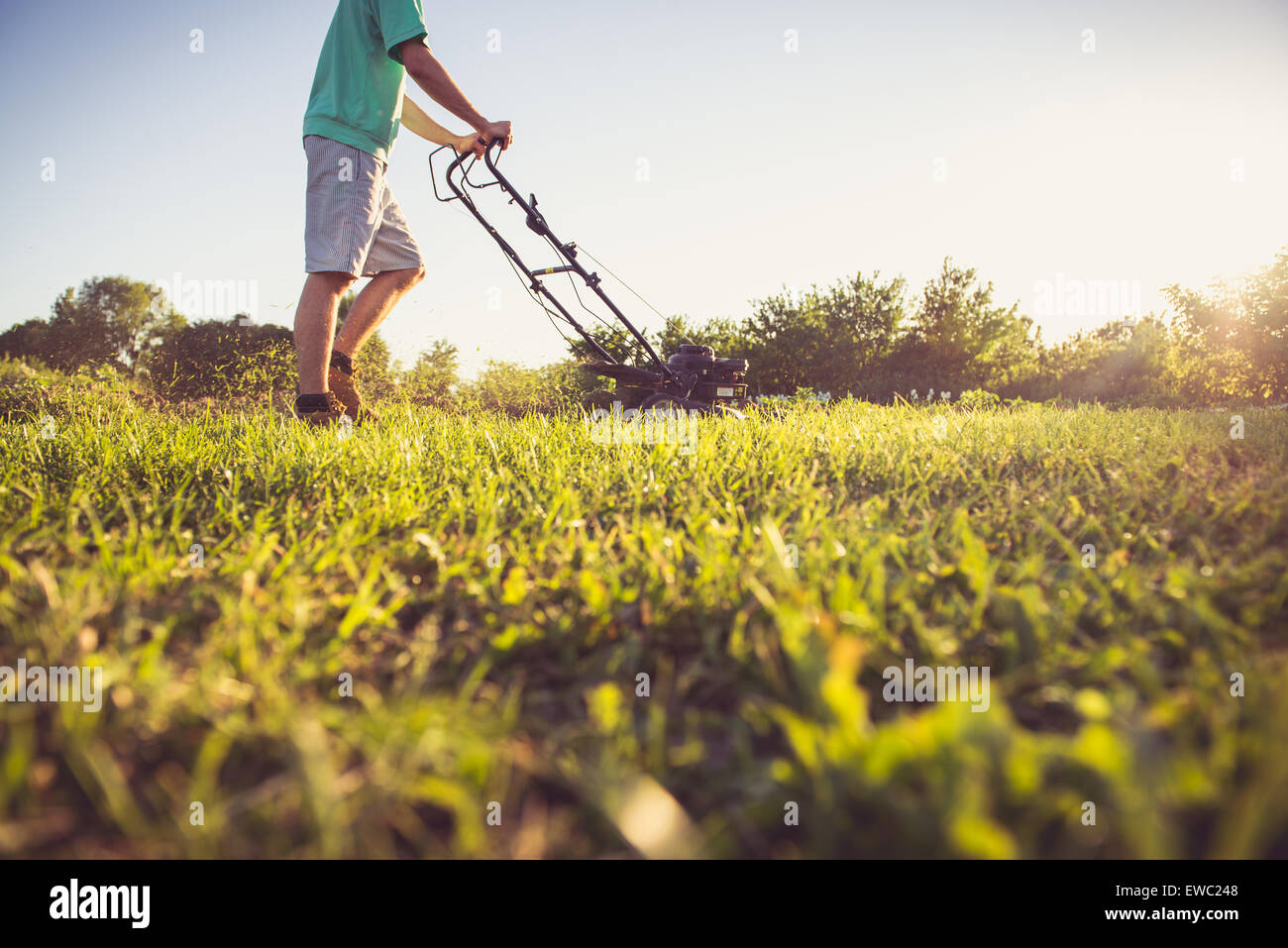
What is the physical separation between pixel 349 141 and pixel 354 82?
13.0 inches

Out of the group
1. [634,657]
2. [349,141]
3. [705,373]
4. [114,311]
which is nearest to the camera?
[634,657]

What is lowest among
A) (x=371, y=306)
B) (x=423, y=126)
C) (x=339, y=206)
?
(x=371, y=306)

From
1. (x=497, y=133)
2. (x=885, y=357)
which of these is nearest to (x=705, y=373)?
(x=497, y=133)

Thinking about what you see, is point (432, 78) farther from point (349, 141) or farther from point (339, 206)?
point (339, 206)

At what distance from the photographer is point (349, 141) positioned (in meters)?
3.43

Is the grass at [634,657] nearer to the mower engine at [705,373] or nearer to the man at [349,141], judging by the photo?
the man at [349,141]

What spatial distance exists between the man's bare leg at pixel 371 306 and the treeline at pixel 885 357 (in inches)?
76.0

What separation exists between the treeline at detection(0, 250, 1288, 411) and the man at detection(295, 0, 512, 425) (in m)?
2.45

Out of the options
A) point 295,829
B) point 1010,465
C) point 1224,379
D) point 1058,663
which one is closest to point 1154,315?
point 1224,379

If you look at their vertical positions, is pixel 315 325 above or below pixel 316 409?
above

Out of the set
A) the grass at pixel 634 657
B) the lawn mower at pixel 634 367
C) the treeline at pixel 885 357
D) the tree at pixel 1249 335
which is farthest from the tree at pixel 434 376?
the tree at pixel 1249 335

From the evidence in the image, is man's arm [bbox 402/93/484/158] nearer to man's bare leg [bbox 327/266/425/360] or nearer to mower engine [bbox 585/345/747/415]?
man's bare leg [bbox 327/266/425/360]

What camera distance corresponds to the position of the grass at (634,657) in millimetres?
761
